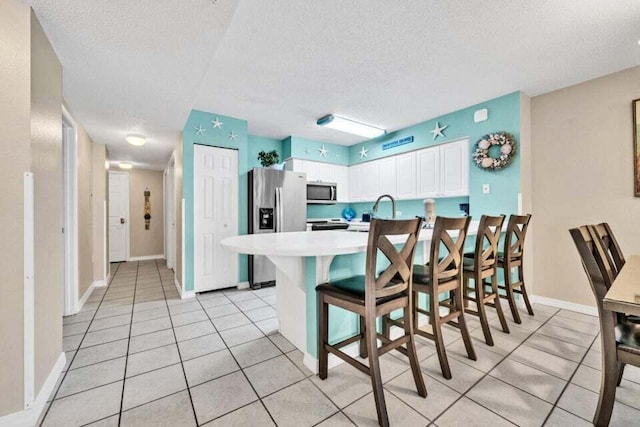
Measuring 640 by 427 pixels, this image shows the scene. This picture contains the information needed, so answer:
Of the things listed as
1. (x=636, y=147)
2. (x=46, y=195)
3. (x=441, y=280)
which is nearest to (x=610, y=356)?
(x=441, y=280)

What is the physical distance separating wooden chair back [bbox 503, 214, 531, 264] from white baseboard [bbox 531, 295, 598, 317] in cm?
87

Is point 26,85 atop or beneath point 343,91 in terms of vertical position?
beneath

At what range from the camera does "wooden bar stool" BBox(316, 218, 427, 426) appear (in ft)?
4.42

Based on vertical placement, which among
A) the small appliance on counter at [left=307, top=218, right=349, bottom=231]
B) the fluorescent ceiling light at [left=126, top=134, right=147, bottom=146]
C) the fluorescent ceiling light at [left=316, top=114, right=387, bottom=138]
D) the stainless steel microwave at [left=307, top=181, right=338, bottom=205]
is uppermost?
the fluorescent ceiling light at [left=316, top=114, right=387, bottom=138]

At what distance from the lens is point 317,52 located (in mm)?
2297

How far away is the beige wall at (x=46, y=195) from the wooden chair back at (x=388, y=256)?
1.92 metres

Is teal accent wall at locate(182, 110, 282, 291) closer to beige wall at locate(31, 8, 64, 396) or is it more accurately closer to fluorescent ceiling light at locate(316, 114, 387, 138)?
fluorescent ceiling light at locate(316, 114, 387, 138)

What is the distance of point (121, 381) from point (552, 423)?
8.28ft

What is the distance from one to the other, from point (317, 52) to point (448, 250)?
1.97 metres

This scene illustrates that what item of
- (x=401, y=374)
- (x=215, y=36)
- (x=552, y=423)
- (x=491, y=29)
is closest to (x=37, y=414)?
(x=401, y=374)

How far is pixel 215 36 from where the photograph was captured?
1783 mm

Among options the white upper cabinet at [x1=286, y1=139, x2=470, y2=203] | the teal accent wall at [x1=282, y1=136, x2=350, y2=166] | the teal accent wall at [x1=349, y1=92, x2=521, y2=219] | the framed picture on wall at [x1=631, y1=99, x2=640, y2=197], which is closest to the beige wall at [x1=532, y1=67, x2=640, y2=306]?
the framed picture on wall at [x1=631, y1=99, x2=640, y2=197]

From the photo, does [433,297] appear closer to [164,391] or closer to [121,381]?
[164,391]

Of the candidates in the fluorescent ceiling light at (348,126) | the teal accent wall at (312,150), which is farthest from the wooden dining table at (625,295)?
the teal accent wall at (312,150)
